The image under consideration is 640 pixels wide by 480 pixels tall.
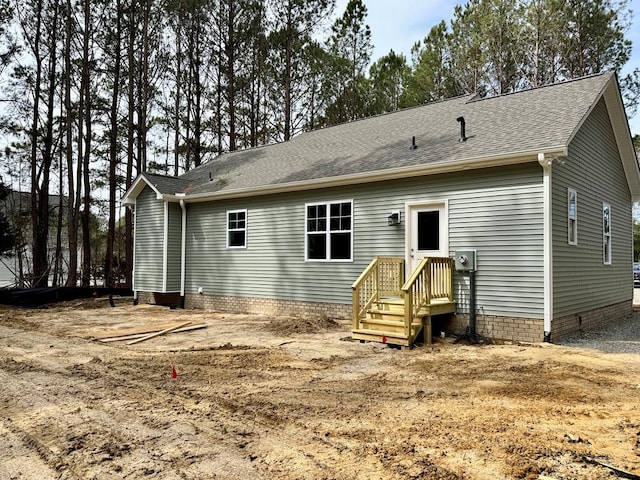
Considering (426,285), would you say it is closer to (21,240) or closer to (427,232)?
(427,232)

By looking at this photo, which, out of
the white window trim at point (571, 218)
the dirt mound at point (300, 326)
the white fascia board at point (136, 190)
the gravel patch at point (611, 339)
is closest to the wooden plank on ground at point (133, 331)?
the dirt mound at point (300, 326)

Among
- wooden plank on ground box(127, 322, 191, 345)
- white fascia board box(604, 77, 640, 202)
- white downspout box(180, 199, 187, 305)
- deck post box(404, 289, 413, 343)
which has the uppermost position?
white fascia board box(604, 77, 640, 202)

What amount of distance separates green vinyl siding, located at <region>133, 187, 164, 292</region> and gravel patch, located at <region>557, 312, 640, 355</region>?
33.6 feet

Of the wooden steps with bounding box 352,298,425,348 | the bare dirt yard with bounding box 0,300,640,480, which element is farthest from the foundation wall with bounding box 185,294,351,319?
the bare dirt yard with bounding box 0,300,640,480

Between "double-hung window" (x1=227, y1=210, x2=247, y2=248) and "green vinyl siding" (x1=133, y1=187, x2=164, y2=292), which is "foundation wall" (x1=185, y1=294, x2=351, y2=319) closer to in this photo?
"green vinyl siding" (x1=133, y1=187, x2=164, y2=292)

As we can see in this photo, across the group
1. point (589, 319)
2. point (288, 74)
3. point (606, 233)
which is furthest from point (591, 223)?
point (288, 74)

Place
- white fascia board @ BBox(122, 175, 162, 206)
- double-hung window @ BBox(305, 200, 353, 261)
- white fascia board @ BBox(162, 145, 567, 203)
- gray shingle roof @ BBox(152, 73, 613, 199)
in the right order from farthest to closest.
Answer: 1. white fascia board @ BBox(122, 175, 162, 206)
2. double-hung window @ BBox(305, 200, 353, 261)
3. gray shingle roof @ BBox(152, 73, 613, 199)
4. white fascia board @ BBox(162, 145, 567, 203)

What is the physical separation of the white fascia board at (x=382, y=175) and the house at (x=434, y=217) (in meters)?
0.03

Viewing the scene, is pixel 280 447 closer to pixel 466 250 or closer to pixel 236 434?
pixel 236 434

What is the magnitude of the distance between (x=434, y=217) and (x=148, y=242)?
8596 millimetres

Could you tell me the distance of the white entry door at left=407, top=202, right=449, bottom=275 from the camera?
8625mm

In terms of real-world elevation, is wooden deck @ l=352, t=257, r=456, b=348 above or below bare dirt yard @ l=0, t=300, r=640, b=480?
above

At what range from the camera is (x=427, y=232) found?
29.3ft

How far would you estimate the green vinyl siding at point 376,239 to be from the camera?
772cm
